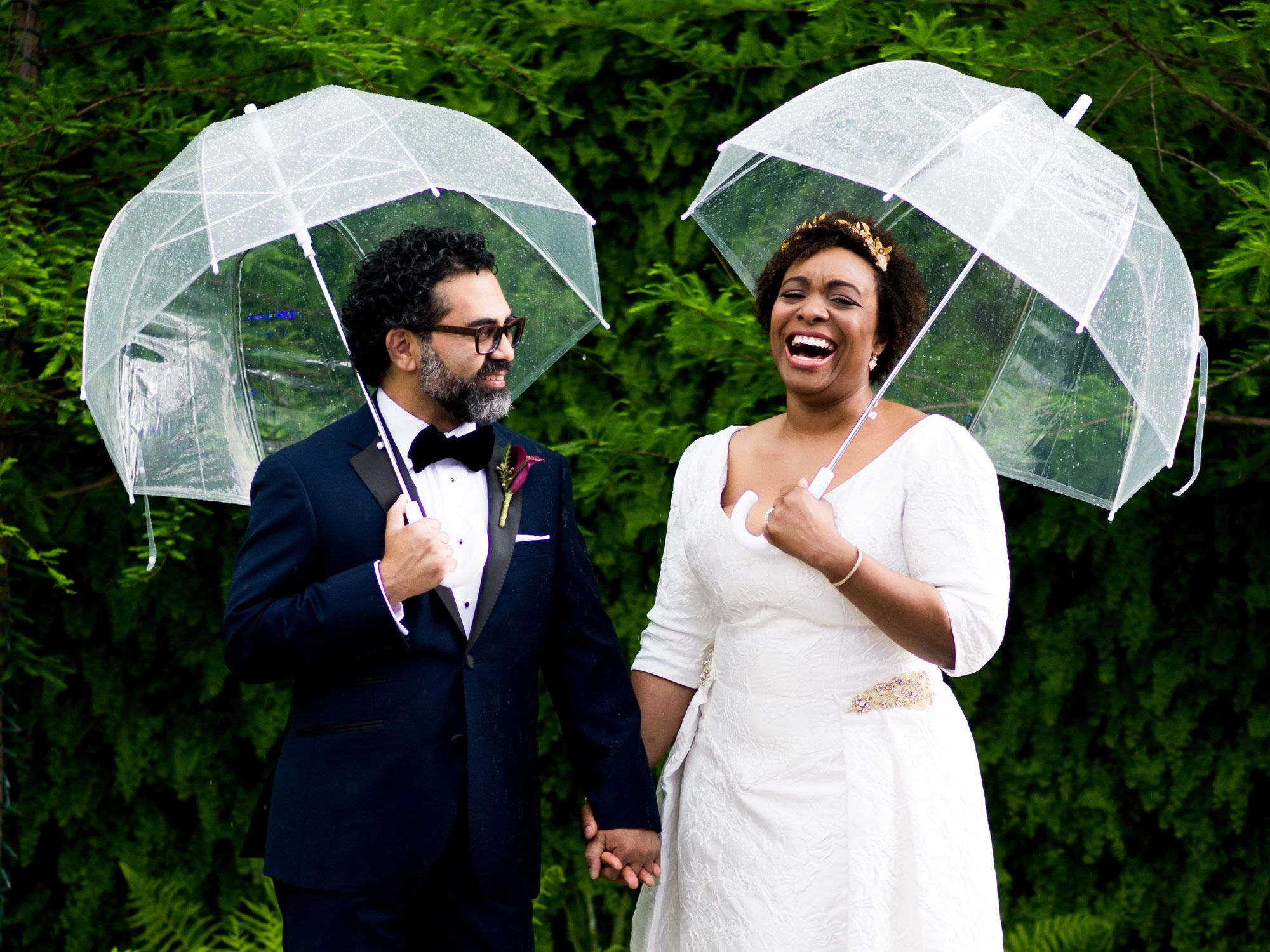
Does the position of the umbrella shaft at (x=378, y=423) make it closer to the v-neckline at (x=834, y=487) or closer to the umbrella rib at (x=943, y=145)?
the v-neckline at (x=834, y=487)

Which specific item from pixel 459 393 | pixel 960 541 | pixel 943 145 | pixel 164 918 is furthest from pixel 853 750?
pixel 164 918

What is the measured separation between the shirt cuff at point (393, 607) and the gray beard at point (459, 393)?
34cm

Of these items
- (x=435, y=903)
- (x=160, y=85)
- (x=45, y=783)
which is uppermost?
(x=160, y=85)

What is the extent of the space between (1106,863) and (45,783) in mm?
3427

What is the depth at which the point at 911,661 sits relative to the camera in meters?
2.77

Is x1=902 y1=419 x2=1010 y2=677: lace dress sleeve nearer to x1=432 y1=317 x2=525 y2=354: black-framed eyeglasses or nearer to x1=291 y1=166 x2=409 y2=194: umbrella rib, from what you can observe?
x1=432 y1=317 x2=525 y2=354: black-framed eyeglasses

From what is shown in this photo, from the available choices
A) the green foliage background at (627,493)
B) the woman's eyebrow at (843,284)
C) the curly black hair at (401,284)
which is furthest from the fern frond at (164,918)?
the woman's eyebrow at (843,284)

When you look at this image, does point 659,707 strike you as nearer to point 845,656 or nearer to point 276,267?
point 845,656

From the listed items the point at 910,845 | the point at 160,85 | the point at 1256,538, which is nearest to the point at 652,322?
the point at 160,85

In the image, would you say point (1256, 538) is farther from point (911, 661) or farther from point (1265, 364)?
point (911, 661)

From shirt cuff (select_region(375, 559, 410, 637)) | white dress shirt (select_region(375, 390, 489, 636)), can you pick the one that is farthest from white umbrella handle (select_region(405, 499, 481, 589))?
shirt cuff (select_region(375, 559, 410, 637))

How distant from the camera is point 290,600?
2.55m

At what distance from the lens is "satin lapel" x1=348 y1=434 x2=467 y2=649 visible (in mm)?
2646

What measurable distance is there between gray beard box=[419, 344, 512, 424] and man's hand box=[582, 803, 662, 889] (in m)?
0.83
